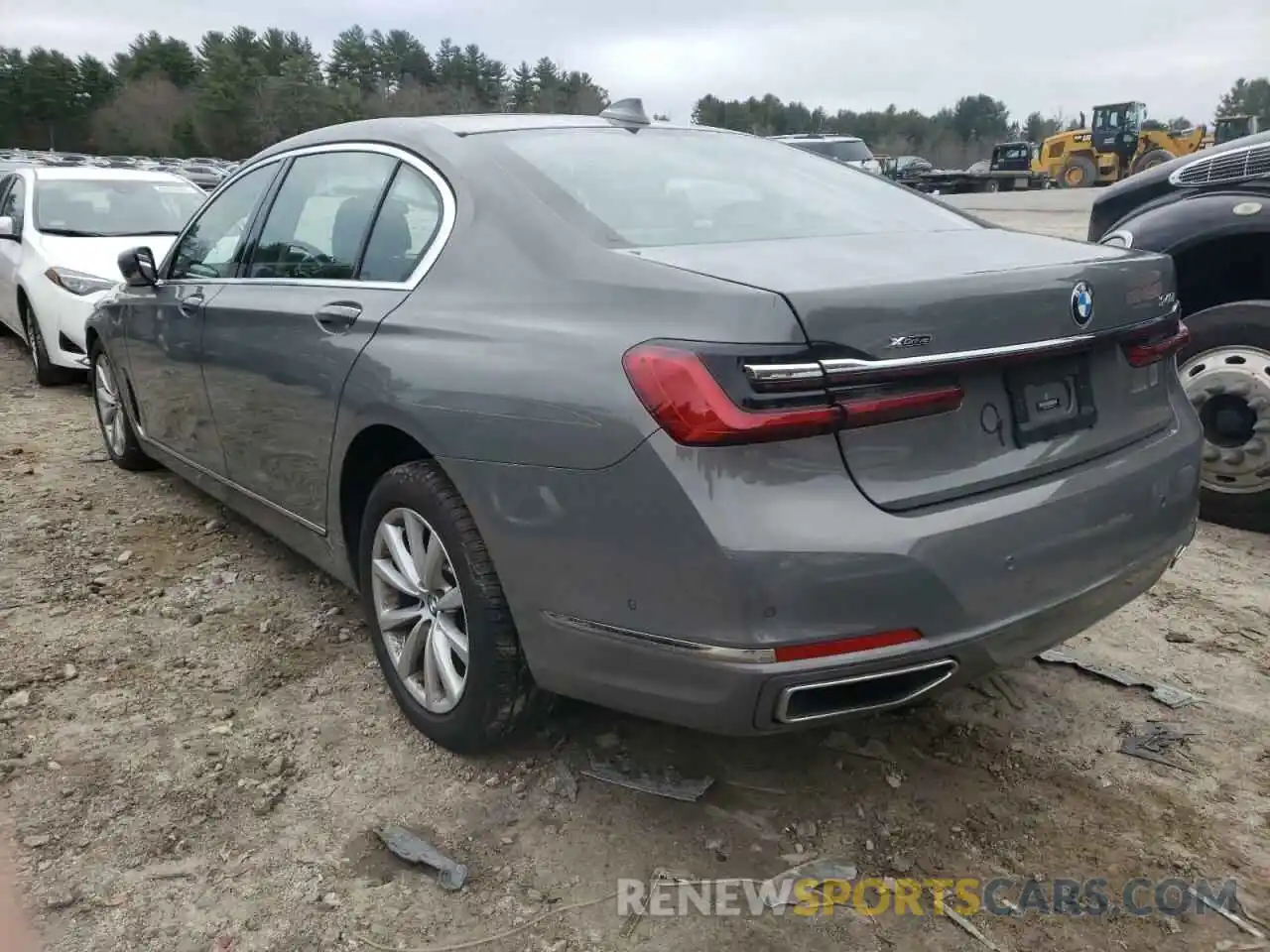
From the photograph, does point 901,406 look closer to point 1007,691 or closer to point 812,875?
point 812,875

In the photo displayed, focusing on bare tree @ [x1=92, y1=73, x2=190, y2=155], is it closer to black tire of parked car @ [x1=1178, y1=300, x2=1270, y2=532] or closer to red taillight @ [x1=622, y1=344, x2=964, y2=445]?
black tire of parked car @ [x1=1178, y1=300, x2=1270, y2=532]

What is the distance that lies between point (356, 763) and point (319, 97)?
76.0 m

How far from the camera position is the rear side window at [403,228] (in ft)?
9.09

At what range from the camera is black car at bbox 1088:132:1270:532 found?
13.7 ft

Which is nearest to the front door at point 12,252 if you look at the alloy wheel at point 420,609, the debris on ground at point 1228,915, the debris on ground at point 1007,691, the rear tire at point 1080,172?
the alloy wheel at point 420,609

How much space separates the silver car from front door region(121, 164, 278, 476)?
75 centimetres

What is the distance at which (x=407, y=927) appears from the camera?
2199 millimetres

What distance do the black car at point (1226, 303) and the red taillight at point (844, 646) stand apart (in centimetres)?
285

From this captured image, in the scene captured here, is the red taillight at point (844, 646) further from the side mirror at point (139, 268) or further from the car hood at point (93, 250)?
the car hood at point (93, 250)

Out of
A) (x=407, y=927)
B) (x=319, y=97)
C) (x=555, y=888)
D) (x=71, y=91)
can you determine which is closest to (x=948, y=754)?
(x=555, y=888)

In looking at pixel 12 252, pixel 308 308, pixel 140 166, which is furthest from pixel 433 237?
pixel 140 166

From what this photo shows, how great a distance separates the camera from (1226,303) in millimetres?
4410

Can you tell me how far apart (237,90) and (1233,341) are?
8143 cm

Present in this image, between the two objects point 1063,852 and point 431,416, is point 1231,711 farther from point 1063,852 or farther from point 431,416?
point 431,416
